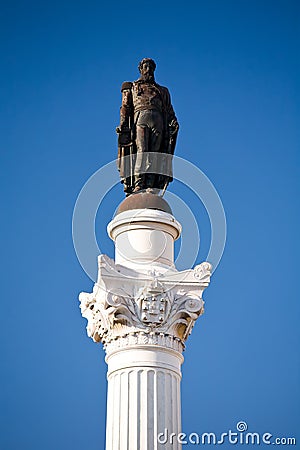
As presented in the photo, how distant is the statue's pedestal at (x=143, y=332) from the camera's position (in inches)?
840

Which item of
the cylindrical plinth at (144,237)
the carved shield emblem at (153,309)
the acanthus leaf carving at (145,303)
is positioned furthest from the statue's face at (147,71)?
the carved shield emblem at (153,309)

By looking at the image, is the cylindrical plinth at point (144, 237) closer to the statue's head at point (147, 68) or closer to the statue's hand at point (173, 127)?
the statue's hand at point (173, 127)

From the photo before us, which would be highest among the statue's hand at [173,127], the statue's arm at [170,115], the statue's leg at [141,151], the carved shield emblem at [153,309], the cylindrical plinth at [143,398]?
the statue's arm at [170,115]

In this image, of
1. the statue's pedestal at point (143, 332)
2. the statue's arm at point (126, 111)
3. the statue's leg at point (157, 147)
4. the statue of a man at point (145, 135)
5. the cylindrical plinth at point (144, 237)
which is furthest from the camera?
the statue's arm at point (126, 111)

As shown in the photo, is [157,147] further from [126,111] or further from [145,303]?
[145,303]

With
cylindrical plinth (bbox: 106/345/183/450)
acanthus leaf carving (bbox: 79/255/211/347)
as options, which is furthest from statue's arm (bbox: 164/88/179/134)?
cylindrical plinth (bbox: 106/345/183/450)

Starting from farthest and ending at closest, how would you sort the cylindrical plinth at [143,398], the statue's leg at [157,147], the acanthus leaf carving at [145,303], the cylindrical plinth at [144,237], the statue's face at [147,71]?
the statue's face at [147,71] < the statue's leg at [157,147] < the cylindrical plinth at [144,237] < the acanthus leaf carving at [145,303] < the cylindrical plinth at [143,398]

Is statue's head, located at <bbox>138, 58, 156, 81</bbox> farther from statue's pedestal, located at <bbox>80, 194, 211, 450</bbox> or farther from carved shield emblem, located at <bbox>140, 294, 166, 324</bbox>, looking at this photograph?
carved shield emblem, located at <bbox>140, 294, 166, 324</bbox>

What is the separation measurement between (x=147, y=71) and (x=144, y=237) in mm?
5759

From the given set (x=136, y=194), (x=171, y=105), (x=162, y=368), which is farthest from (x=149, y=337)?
(x=171, y=105)

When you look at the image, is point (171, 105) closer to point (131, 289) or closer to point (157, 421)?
point (131, 289)

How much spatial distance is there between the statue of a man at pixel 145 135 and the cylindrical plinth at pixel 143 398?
5.58 metres

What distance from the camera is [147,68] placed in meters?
26.5

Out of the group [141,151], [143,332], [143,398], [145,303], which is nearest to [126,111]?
[141,151]
